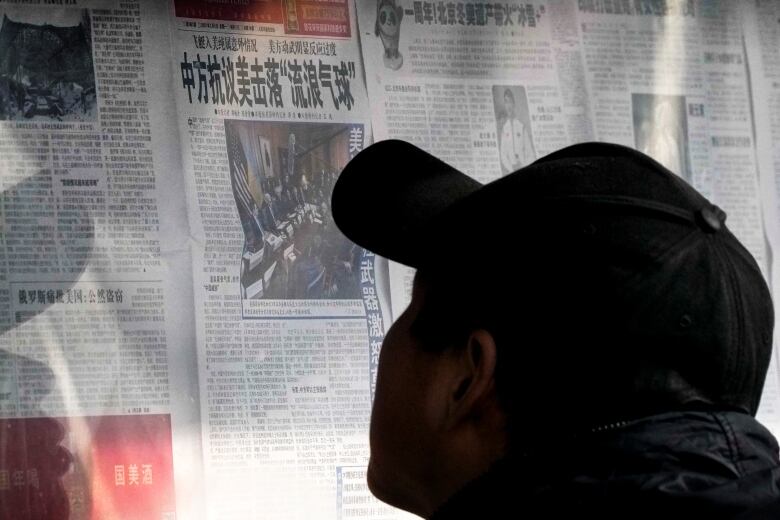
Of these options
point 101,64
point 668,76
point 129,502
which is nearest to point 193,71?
point 101,64

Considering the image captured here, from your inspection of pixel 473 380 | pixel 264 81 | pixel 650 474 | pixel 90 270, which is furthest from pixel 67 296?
pixel 650 474

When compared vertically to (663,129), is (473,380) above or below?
below

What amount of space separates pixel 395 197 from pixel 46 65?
0.53m

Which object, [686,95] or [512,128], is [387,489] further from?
[686,95]

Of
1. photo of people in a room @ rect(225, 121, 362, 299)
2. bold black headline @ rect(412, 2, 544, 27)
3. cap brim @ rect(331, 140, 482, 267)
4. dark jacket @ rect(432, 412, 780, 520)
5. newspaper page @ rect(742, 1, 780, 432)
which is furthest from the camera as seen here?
newspaper page @ rect(742, 1, 780, 432)

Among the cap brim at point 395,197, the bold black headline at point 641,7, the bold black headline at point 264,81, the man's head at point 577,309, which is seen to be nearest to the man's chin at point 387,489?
the man's head at point 577,309

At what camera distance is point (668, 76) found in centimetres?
131

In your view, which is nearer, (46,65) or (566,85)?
(46,65)

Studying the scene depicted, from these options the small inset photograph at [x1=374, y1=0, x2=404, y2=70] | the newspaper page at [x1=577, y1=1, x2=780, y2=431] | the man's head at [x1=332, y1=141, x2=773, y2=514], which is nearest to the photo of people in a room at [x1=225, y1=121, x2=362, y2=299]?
the small inset photograph at [x1=374, y1=0, x2=404, y2=70]

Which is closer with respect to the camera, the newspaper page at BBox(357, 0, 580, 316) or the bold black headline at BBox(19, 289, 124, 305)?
the bold black headline at BBox(19, 289, 124, 305)

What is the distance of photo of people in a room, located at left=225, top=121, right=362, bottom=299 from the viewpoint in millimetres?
1116

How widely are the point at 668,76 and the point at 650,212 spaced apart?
0.78 metres

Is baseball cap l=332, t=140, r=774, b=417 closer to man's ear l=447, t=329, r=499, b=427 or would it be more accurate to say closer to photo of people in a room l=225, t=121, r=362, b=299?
man's ear l=447, t=329, r=499, b=427

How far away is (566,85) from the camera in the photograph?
1264 millimetres
